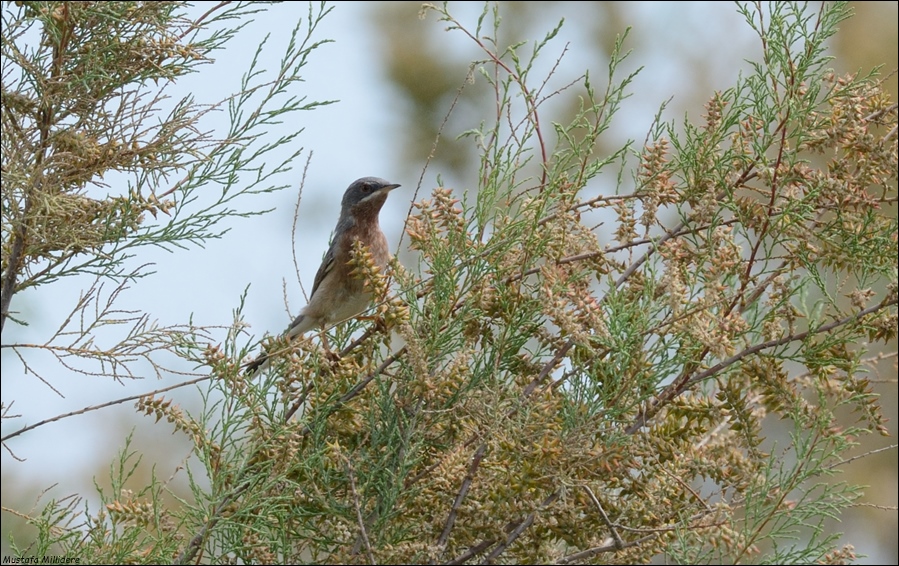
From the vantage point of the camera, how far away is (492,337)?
315 cm

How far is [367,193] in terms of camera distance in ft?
18.5

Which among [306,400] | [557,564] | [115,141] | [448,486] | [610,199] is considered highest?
[115,141]

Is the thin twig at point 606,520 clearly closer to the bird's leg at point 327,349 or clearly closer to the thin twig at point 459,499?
the thin twig at point 459,499

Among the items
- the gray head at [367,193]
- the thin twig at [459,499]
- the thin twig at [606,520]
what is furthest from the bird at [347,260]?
the thin twig at [606,520]

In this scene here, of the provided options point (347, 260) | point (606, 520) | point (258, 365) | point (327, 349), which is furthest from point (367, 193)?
point (606, 520)

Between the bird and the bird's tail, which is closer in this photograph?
the bird's tail

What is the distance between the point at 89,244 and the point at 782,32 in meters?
2.30

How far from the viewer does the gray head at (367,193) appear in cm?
559

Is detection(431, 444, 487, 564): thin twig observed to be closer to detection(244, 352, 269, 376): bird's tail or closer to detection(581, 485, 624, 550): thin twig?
detection(581, 485, 624, 550): thin twig

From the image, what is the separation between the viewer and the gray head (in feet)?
18.4

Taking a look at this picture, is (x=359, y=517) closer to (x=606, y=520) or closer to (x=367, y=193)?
(x=606, y=520)

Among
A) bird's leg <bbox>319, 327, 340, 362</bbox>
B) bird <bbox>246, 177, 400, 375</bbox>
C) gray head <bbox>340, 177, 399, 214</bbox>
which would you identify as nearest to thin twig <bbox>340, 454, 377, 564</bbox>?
bird's leg <bbox>319, 327, 340, 362</bbox>

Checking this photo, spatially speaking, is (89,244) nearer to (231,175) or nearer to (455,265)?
(231,175)

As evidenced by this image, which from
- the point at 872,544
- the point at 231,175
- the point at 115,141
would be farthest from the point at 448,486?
the point at 872,544
